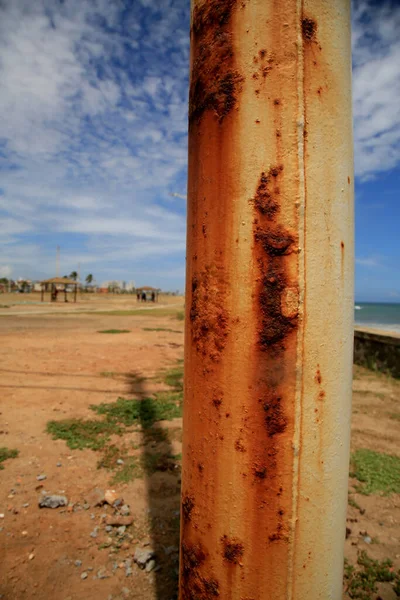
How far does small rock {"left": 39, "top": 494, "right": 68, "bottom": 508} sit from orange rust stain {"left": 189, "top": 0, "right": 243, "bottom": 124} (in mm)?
2819

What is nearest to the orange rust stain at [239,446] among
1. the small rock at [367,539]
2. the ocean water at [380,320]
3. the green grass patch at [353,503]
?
the small rock at [367,539]

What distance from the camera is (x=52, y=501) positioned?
2.60m

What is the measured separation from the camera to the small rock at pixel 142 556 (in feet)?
6.80

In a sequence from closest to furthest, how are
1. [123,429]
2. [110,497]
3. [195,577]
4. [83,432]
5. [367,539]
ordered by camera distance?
[195,577]
[367,539]
[110,497]
[83,432]
[123,429]

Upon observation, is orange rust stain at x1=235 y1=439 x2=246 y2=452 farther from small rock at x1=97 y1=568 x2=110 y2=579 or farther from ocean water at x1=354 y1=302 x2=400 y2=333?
ocean water at x1=354 y1=302 x2=400 y2=333

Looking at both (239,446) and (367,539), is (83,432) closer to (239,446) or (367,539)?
(367,539)

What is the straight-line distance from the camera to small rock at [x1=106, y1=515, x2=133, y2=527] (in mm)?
2430

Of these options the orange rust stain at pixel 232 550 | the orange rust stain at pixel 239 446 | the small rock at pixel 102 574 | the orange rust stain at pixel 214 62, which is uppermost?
the orange rust stain at pixel 214 62

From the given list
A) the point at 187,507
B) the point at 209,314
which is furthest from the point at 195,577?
the point at 209,314

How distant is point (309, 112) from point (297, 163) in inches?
4.8

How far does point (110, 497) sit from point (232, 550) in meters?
2.24

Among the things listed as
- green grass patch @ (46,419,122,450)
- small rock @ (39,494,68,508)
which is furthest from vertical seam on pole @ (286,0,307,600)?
green grass patch @ (46,419,122,450)

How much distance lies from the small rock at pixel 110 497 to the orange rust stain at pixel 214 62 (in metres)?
2.75

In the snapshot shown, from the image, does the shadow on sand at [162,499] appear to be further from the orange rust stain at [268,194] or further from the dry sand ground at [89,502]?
the orange rust stain at [268,194]
